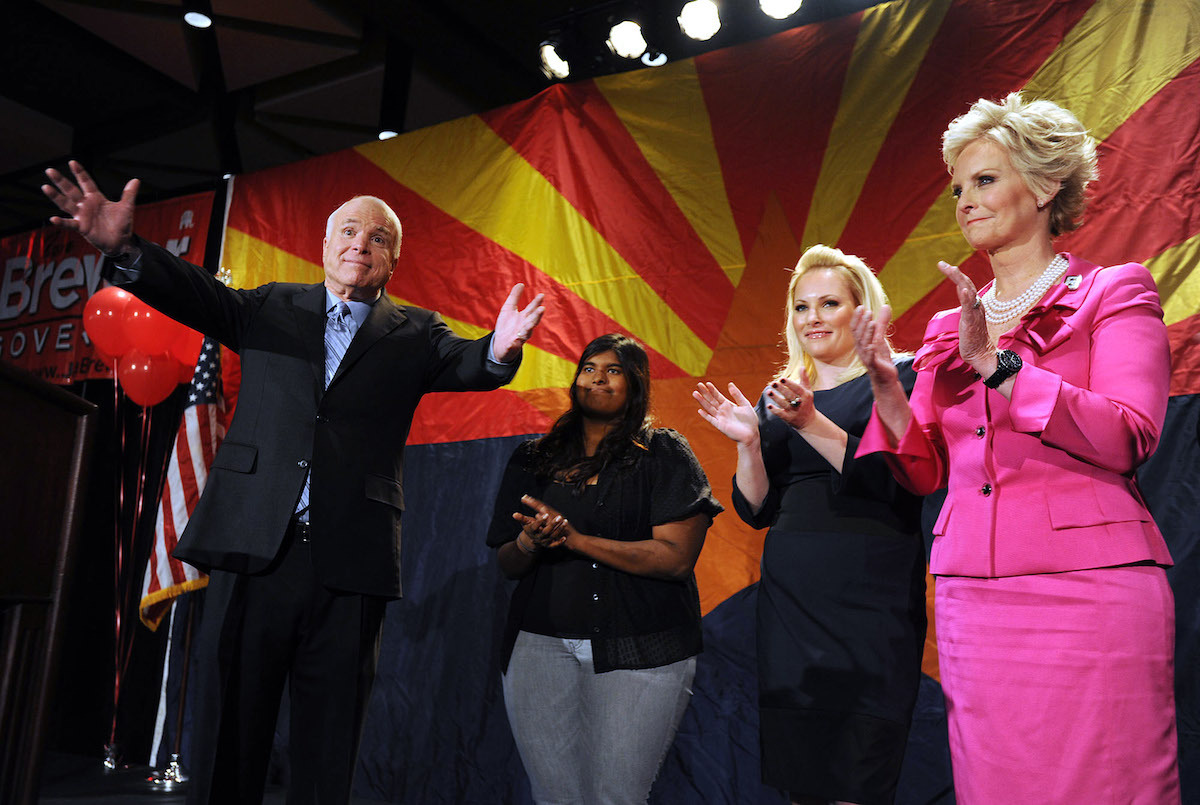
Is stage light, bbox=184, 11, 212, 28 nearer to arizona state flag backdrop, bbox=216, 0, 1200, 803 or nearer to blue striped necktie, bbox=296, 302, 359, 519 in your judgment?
arizona state flag backdrop, bbox=216, 0, 1200, 803

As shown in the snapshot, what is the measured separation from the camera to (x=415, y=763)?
3.47m

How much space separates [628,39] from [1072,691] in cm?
325

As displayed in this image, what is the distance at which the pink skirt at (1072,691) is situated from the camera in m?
1.17

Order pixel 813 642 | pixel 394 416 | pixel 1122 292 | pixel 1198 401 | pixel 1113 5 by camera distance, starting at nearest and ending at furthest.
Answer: pixel 1122 292, pixel 813 642, pixel 394 416, pixel 1198 401, pixel 1113 5

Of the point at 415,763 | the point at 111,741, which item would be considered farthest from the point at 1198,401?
the point at 111,741

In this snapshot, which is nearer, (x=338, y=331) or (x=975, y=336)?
(x=975, y=336)

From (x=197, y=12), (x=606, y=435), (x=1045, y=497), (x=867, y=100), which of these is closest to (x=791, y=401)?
(x=1045, y=497)

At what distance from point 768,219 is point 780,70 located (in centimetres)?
63

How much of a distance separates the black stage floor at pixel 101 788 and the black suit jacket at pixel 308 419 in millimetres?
1867

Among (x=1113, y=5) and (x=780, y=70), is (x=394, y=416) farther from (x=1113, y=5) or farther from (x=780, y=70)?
(x=1113, y=5)

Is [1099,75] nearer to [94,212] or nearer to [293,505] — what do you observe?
[293,505]

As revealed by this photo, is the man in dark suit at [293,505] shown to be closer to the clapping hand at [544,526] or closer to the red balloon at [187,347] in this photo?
the clapping hand at [544,526]

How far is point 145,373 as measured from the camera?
4039 millimetres

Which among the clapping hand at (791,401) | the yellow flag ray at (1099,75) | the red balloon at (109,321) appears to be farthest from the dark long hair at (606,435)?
the red balloon at (109,321)
